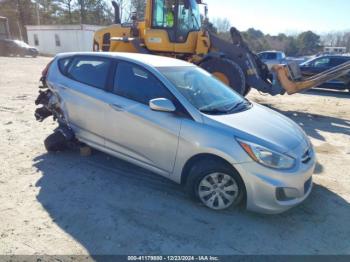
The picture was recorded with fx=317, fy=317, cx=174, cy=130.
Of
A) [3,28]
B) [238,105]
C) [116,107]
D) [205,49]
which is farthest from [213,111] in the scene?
[3,28]

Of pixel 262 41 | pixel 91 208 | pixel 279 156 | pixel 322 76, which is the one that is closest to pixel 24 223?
pixel 91 208

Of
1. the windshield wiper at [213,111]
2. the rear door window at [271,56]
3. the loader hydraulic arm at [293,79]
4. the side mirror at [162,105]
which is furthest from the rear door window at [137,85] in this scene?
the rear door window at [271,56]

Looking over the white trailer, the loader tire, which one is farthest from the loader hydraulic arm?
the white trailer

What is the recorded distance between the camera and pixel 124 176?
4.66 metres

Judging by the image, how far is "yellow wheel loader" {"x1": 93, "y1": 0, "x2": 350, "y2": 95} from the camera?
9.23m

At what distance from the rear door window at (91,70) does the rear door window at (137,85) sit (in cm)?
25

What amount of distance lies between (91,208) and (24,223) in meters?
0.73

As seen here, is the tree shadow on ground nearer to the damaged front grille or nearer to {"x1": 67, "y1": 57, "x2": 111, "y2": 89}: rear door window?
the damaged front grille

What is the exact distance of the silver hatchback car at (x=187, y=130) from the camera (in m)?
3.50

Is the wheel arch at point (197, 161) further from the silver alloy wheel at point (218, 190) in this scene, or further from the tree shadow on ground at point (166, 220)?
the tree shadow on ground at point (166, 220)

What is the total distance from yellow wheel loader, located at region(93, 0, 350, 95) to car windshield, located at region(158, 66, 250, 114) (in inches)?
174

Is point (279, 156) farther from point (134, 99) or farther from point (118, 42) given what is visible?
point (118, 42)

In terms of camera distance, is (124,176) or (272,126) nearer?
(272,126)

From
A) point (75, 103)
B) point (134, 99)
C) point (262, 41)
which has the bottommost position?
point (262, 41)
